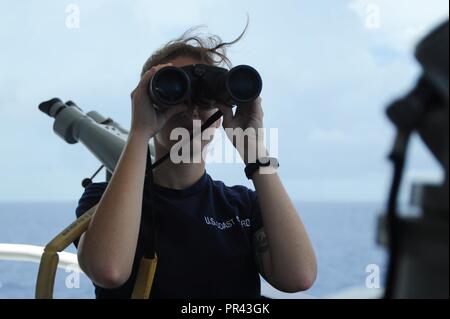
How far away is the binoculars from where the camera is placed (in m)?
0.72

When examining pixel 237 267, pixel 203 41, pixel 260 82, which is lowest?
pixel 237 267

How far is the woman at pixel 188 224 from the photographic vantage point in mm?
712

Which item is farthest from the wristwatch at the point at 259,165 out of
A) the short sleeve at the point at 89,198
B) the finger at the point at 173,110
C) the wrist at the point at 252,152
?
the short sleeve at the point at 89,198

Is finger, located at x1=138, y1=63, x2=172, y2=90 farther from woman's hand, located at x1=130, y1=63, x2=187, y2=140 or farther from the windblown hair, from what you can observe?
the windblown hair

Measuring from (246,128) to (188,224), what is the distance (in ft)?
0.56

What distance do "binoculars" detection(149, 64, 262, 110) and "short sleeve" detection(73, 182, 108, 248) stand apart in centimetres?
19

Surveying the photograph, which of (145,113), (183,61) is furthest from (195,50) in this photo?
(145,113)

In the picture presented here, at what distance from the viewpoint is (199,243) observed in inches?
32.4

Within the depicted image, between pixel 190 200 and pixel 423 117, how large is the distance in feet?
2.15

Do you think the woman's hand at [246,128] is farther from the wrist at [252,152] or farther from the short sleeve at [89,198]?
the short sleeve at [89,198]

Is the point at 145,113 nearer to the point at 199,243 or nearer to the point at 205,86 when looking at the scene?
the point at 205,86
